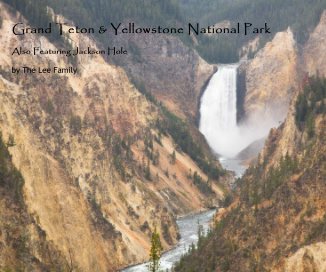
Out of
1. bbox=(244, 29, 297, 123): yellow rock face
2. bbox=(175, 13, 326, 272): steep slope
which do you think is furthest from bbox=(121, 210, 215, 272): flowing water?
bbox=(244, 29, 297, 123): yellow rock face

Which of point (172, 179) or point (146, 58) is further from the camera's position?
point (146, 58)

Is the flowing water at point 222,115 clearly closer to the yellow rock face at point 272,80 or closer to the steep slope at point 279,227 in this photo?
the yellow rock face at point 272,80

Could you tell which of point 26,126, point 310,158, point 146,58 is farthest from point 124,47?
point 310,158

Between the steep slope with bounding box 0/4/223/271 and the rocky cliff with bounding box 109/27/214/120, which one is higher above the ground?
the rocky cliff with bounding box 109/27/214/120

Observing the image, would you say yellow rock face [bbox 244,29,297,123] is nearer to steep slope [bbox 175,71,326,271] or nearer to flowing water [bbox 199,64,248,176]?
flowing water [bbox 199,64,248,176]

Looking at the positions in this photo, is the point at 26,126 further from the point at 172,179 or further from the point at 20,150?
the point at 172,179

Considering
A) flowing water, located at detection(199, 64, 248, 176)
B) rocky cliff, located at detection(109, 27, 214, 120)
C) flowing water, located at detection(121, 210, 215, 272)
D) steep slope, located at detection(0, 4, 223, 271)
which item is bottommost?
flowing water, located at detection(121, 210, 215, 272)
